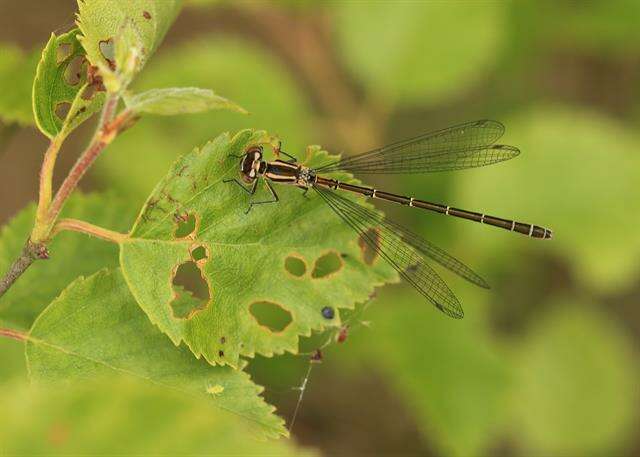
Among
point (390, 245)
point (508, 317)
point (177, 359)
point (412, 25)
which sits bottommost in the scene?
point (177, 359)

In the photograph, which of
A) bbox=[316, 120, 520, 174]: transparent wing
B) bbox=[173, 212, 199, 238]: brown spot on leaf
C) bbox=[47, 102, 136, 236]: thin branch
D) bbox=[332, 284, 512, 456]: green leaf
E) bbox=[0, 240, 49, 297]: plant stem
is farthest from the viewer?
bbox=[332, 284, 512, 456]: green leaf

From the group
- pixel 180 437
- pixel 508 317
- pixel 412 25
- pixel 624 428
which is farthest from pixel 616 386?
pixel 180 437

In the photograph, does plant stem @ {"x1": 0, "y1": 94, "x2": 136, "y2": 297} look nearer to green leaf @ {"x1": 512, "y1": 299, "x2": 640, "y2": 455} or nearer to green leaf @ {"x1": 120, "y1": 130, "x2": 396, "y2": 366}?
green leaf @ {"x1": 120, "y1": 130, "x2": 396, "y2": 366}

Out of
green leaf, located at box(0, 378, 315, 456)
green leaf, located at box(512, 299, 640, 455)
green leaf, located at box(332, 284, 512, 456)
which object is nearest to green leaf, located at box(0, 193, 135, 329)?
green leaf, located at box(0, 378, 315, 456)

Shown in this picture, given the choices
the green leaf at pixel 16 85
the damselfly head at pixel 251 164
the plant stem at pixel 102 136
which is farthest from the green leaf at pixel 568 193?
the plant stem at pixel 102 136

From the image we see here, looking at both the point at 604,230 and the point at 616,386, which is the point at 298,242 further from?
the point at 616,386

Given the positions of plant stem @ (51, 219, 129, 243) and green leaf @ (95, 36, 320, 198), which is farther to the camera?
green leaf @ (95, 36, 320, 198)

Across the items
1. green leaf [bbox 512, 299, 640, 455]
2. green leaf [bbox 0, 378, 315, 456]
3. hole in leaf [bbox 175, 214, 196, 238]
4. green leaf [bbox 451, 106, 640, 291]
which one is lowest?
green leaf [bbox 0, 378, 315, 456]
